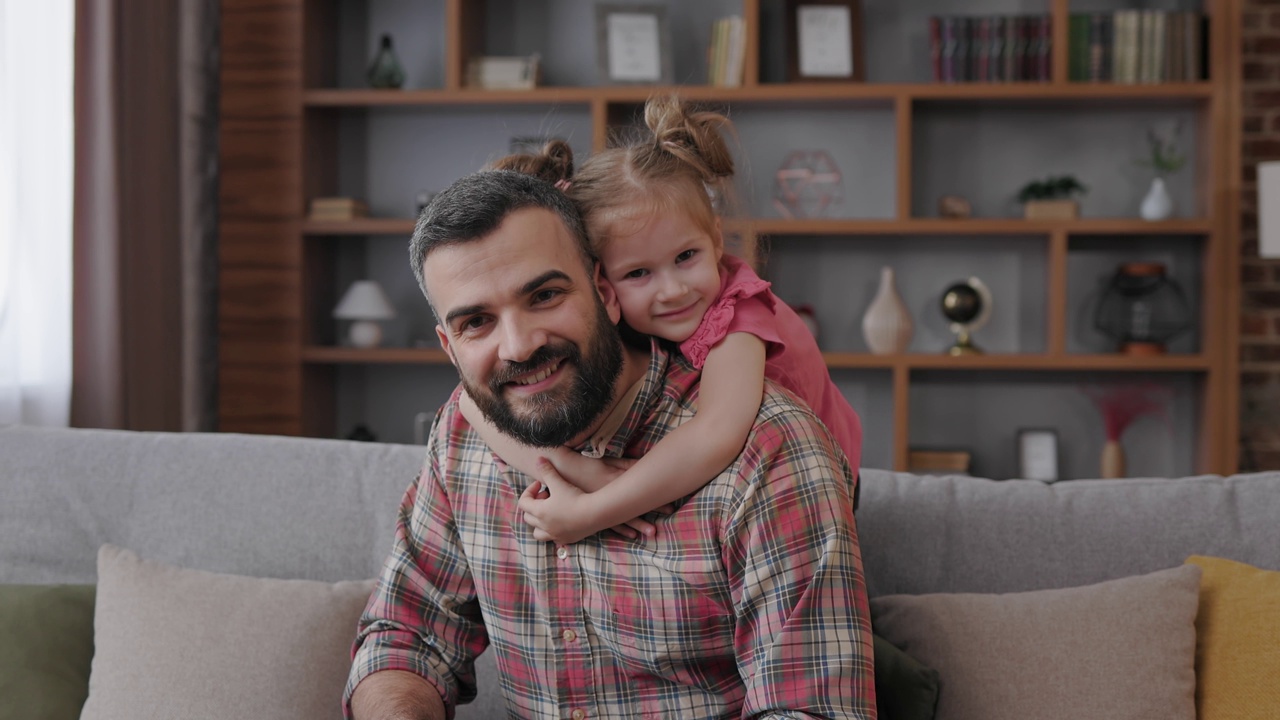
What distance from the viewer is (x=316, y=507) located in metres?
1.78

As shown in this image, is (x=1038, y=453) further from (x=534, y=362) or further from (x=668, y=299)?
(x=534, y=362)

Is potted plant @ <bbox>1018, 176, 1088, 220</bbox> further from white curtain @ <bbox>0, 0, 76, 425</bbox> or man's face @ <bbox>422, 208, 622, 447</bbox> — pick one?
white curtain @ <bbox>0, 0, 76, 425</bbox>

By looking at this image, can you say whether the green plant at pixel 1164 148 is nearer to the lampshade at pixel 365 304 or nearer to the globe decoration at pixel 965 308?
the globe decoration at pixel 965 308

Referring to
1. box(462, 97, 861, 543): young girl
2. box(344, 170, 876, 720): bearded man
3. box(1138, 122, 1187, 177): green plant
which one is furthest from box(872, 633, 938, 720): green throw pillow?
box(1138, 122, 1187, 177): green plant

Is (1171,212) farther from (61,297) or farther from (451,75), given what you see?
(61,297)

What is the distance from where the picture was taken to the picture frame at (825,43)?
3.69 m

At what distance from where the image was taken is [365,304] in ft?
12.5

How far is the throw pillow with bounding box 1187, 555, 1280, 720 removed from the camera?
4.45 feet

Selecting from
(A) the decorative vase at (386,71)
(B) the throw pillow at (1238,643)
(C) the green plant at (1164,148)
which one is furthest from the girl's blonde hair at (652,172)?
(C) the green plant at (1164,148)

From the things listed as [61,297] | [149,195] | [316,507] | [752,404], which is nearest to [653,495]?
[752,404]

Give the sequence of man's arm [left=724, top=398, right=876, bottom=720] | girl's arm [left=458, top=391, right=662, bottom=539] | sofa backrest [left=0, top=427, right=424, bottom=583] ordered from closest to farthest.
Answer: man's arm [left=724, top=398, right=876, bottom=720] → girl's arm [left=458, top=391, right=662, bottom=539] → sofa backrest [left=0, top=427, right=424, bottom=583]

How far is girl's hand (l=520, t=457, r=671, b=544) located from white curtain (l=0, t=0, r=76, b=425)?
6.61 feet

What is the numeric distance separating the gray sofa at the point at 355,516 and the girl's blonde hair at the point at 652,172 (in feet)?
1.88

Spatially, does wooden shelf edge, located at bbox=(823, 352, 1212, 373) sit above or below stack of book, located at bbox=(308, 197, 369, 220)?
below
